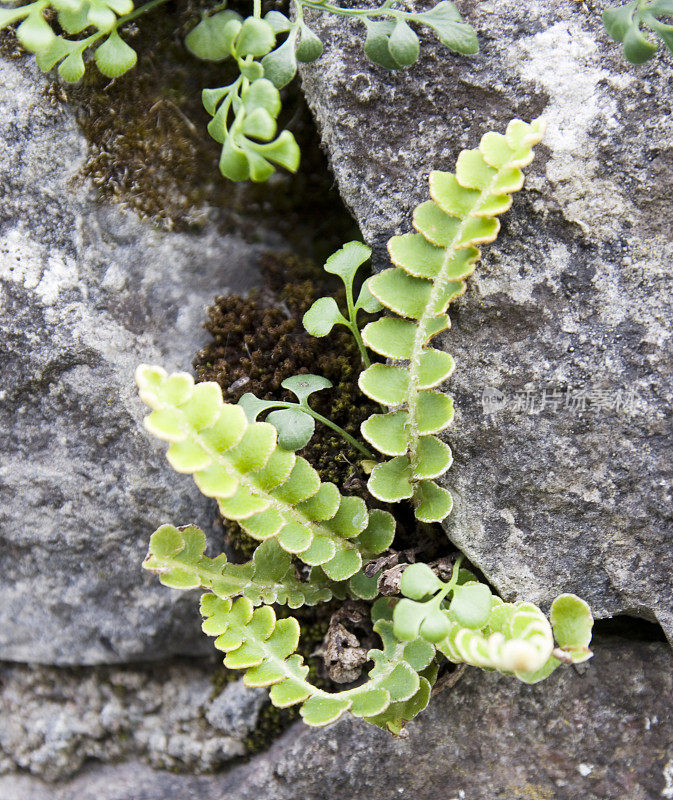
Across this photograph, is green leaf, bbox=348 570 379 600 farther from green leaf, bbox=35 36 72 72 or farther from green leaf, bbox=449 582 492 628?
green leaf, bbox=35 36 72 72

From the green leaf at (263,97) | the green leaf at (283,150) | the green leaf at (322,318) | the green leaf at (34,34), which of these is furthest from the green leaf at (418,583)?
the green leaf at (34,34)

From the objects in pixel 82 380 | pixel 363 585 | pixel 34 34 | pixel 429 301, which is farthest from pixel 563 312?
pixel 34 34

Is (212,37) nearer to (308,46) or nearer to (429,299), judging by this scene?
(308,46)

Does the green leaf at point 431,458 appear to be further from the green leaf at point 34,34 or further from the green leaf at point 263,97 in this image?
the green leaf at point 34,34

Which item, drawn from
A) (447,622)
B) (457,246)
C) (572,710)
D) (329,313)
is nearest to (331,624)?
(447,622)

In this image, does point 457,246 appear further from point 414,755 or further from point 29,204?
point 414,755
